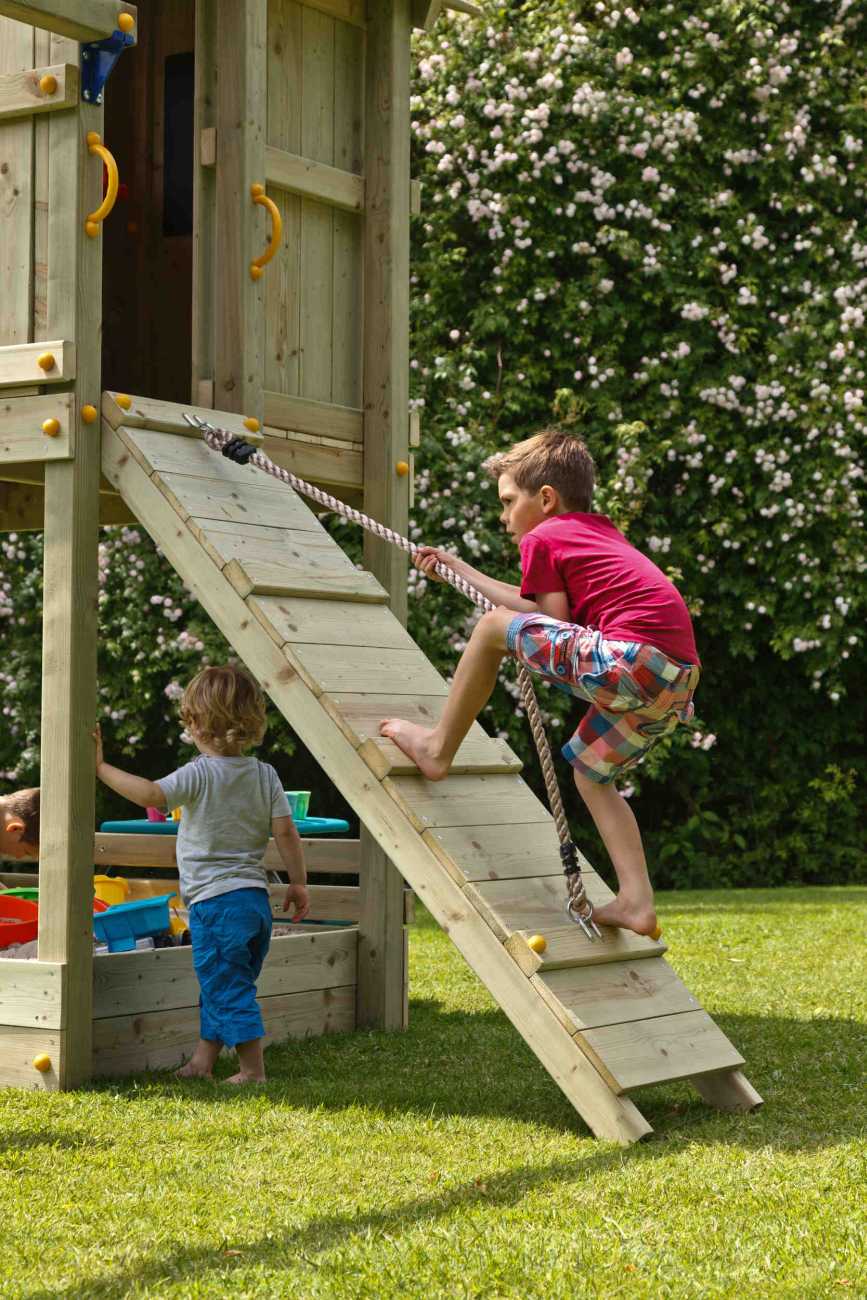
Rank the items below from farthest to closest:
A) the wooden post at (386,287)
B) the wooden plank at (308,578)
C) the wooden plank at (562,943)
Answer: the wooden post at (386,287) → the wooden plank at (308,578) → the wooden plank at (562,943)

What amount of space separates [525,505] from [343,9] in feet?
8.76

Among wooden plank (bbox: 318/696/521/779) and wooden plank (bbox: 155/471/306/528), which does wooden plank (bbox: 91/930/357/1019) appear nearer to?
wooden plank (bbox: 318/696/521/779)

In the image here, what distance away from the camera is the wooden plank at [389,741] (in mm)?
4652

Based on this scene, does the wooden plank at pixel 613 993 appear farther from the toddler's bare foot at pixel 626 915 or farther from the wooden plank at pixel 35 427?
the wooden plank at pixel 35 427

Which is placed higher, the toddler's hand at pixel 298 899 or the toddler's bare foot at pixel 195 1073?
the toddler's hand at pixel 298 899

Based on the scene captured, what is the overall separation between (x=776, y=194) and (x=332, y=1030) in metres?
8.27

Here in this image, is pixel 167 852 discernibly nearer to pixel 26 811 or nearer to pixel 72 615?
pixel 26 811

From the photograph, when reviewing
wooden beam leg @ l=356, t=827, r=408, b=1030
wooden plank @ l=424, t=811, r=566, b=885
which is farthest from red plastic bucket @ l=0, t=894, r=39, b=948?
wooden plank @ l=424, t=811, r=566, b=885

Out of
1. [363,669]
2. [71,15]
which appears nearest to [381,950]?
[363,669]

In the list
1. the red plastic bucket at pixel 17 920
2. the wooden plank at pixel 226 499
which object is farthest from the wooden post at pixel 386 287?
the red plastic bucket at pixel 17 920

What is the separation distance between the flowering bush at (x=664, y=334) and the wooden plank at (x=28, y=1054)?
655 cm

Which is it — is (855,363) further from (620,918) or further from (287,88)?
(620,918)

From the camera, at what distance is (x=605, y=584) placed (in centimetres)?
462

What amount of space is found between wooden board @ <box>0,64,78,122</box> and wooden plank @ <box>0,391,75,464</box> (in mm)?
893
